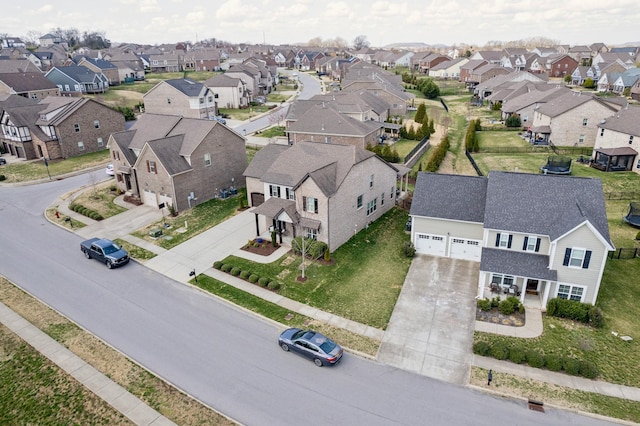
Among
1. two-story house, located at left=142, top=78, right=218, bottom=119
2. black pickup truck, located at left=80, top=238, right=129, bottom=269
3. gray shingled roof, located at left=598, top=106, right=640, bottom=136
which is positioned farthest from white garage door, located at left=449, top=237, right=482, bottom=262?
two-story house, located at left=142, top=78, right=218, bottom=119

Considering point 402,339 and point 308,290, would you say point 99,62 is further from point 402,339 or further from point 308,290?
point 402,339

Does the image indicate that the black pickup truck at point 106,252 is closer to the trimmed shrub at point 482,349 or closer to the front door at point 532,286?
the trimmed shrub at point 482,349

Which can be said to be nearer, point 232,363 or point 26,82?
point 232,363

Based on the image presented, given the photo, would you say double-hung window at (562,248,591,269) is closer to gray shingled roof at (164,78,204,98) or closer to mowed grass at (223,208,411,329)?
mowed grass at (223,208,411,329)

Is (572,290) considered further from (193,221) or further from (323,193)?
(193,221)

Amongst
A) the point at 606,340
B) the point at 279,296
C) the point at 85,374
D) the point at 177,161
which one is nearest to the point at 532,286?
the point at 606,340

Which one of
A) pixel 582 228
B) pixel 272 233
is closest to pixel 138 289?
pixel 272 233
